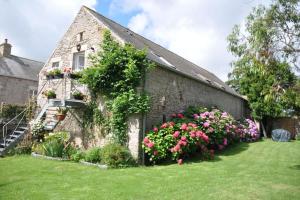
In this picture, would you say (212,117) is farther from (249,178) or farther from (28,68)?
(28,68)

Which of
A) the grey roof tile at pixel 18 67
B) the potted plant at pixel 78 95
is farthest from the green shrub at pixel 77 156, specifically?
the grey roof tile at pixel 18 67

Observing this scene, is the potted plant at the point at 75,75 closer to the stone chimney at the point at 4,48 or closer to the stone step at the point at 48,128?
the stone step at the point at 48,128

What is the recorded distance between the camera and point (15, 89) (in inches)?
922

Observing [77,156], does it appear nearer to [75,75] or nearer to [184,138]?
[75,75]

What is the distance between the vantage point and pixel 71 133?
42.2 feet

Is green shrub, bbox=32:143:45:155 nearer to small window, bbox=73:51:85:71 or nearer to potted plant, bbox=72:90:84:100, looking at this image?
potted plant, bbox=72:90:84:100

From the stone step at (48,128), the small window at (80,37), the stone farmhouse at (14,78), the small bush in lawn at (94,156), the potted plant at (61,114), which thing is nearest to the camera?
the small bush in lawn at (94,156)

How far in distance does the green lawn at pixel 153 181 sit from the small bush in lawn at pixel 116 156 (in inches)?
26.4

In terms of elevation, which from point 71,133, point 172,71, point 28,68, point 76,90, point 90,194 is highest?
point 28,68

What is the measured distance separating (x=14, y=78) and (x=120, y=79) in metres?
A: 15.8

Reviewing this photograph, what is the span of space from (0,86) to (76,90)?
12713mm

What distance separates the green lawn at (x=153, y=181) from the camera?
21.5 ft

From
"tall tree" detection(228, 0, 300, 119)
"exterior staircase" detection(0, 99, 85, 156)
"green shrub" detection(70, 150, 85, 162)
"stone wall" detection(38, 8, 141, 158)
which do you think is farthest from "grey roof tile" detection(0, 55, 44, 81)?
"tall tree" detection(228, 0, 300, 119)

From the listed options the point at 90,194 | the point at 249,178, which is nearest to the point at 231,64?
the point at 249,178
